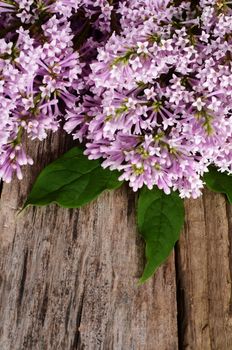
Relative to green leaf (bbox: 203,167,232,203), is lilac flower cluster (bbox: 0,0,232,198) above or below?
above

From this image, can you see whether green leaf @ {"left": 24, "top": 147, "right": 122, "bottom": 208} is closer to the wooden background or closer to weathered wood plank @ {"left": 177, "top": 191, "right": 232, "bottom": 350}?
the wooden background

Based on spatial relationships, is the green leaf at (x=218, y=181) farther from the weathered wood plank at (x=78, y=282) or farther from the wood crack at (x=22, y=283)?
the wood crack at (x=22, y=283)

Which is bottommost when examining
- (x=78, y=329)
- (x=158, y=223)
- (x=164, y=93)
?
(x=78, y=329)

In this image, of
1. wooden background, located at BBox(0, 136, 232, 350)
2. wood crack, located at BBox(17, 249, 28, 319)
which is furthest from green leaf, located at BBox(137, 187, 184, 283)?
wood crack, located at BBox(17, 249, 28, 319)

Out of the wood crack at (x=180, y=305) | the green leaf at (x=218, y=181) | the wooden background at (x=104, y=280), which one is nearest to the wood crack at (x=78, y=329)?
the wooden background at (x=104, y=280)

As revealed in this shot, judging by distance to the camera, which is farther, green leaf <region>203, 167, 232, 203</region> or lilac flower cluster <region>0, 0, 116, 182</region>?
green leaf <region>203, 167, 232, 203</region>

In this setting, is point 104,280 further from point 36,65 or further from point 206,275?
point 36,65

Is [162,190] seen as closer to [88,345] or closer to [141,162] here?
[141,162]

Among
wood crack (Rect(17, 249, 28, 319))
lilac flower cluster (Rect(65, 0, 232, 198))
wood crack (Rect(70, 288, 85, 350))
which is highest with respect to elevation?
lilac flower cluster (Rect(65, 0, 232, 198))

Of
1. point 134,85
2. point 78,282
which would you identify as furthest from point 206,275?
point 134,85
